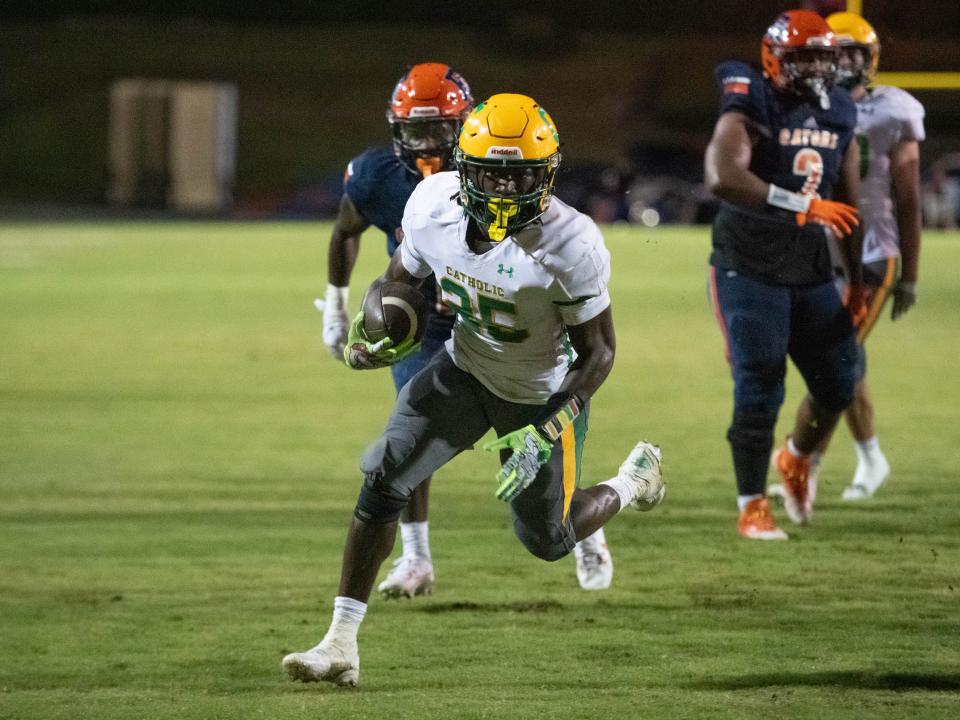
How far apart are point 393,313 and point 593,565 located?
5.02 feet

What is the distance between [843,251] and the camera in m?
6.64

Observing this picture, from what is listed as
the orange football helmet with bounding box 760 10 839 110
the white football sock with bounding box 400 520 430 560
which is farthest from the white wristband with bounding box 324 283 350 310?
the orange football helmet with bounding box 760 10 839 110

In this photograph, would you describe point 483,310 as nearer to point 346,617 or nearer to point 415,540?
point 346,617

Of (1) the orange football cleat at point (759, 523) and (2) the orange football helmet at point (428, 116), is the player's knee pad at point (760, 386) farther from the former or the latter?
(2) the orange football helmet at point (428, 116)

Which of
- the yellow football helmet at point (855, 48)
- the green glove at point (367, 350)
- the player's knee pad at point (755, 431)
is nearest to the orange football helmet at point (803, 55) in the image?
the yellow football helmet at point (855, 48)

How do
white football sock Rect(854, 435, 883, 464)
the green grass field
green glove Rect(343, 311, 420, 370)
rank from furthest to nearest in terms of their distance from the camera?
white football sock Rect(854, 435, 883, 464)
green glove Rect(343, 311, 420, 370)
the green grass field

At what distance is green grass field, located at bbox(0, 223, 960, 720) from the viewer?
441 centimetres

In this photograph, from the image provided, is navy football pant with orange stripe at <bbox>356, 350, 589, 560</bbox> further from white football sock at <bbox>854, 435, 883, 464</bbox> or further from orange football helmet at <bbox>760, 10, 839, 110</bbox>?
white football sock at <bbox>854, 435, 883, 464</bbox>

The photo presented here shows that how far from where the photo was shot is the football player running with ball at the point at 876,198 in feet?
22.0

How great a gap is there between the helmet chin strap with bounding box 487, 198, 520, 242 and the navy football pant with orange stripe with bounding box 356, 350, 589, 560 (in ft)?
1.74

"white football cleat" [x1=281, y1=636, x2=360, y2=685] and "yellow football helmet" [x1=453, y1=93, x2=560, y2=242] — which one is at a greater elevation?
"yellow football helmet" [x1=453, y1=93, x2=560, y2=242]

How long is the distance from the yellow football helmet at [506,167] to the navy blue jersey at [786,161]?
1.99m

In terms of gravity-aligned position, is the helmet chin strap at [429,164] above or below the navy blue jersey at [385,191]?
above

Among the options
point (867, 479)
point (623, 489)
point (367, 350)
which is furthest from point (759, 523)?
point (367, 350)
